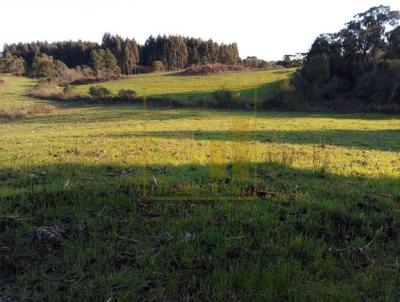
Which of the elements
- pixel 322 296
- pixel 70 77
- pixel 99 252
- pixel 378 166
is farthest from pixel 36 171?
pixel 70 77

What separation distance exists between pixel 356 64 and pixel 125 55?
70146 mm

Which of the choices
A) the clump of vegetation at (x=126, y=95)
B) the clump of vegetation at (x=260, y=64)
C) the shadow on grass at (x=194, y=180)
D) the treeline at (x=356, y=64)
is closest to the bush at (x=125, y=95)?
the clump of vegetation at (x=126, y=95)

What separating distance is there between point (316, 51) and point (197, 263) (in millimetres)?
59365

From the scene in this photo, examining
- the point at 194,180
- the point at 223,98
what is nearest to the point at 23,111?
the point at 223,98

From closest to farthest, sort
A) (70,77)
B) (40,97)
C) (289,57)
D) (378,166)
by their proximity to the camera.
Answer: (378,166) < (40,97) < (289,57) < (70,77)

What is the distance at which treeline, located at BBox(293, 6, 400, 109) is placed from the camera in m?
51.3

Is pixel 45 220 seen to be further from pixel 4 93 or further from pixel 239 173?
pixel 4 93

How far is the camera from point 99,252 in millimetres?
5160

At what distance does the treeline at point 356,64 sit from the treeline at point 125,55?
31918 millimetres

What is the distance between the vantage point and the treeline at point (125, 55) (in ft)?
312

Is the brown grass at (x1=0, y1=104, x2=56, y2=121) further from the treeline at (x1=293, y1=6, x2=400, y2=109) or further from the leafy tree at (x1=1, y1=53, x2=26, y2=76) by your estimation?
the leafy tree at (x1=1, y1=53, x2=26, y2=76)

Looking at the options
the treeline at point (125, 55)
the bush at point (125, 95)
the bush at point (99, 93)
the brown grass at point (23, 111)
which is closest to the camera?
the brown grass at point (23, 111)

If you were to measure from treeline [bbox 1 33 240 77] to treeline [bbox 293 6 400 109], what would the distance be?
3192 cm

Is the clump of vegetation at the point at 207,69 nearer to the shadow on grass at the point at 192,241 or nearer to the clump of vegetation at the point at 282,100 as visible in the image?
the clump of vegetation at the point at 282,100
